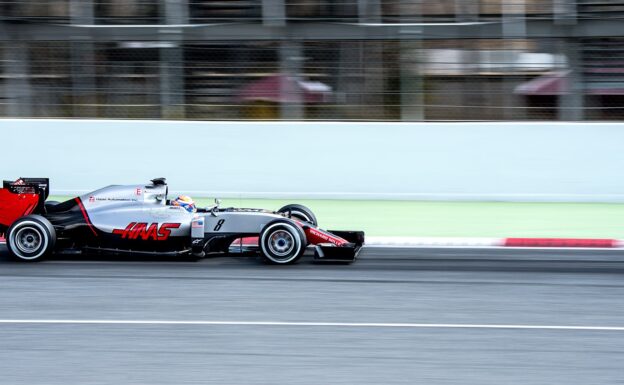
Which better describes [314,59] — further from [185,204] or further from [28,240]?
[28,240]

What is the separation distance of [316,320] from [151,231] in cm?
306

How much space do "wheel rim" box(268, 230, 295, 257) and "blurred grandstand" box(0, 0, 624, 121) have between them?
212 inches

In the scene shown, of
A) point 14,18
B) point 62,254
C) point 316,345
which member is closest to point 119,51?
point 14,18

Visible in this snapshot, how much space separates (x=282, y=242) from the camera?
10.5m

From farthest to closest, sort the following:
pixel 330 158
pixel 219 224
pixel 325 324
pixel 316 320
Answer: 1. pixel 330 158
2. pixel 219 224
3. pixel 316 320
4. pixel 325 324

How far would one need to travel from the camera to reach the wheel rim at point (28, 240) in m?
10.6

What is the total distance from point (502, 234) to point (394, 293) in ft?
13.0

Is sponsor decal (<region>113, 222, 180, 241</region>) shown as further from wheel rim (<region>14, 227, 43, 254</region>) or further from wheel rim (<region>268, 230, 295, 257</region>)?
wheel rim (<region>268, 230, 295, 257</region>)

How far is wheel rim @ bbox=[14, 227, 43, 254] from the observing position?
10.6 m

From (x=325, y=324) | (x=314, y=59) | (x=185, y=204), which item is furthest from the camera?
(x=314, y=59)

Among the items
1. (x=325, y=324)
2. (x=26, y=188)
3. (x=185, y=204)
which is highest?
(x=26, y=188)

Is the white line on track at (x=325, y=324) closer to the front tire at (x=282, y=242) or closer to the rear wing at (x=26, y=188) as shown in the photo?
the front tire at (x=282, y=242)

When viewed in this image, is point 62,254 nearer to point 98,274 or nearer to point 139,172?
point 98,274

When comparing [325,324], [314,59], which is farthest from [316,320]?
[314,59]
